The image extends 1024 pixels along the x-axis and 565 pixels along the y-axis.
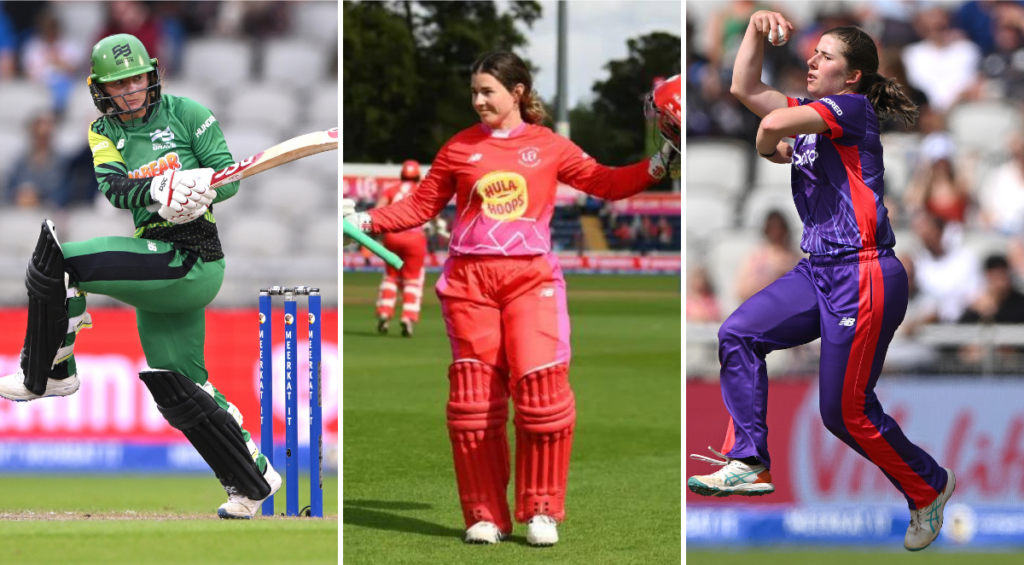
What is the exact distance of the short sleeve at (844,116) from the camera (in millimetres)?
3986

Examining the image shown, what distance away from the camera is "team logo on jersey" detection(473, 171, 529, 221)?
189 inches

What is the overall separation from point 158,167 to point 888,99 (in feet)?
8.39

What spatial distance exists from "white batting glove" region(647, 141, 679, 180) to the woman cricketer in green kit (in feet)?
4.87

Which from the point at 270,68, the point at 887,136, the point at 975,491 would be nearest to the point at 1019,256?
the point at 887,136

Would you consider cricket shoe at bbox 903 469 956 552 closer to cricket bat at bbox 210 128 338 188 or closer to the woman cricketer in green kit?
cricket bat at bbox 210 128 338 188

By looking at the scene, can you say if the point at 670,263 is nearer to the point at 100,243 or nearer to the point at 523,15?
the point at 523,15

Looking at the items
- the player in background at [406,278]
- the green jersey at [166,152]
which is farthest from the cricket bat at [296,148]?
the player in background at [406,278]

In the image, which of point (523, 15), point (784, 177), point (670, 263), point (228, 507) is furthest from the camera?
point (670, 263)

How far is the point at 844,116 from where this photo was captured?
4.02 metres

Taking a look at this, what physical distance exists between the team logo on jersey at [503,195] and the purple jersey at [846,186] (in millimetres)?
1055

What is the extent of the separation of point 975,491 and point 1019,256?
2.24m

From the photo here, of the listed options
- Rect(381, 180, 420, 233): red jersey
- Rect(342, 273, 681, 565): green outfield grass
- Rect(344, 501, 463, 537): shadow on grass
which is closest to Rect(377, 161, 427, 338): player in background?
Rect(381, 180, 420, 233): red jersey

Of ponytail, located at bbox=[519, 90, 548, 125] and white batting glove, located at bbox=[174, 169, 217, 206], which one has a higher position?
ponytail, located at bbox=[519, 90, 548, 125]

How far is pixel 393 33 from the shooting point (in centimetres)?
1617
